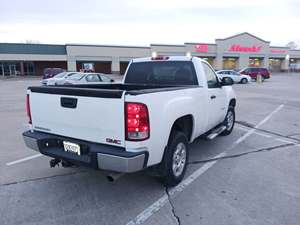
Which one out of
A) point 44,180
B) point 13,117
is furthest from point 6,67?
point 44,180

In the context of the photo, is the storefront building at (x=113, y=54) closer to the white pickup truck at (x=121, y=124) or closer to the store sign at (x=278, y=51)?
the store sign at (x=278, y=51)

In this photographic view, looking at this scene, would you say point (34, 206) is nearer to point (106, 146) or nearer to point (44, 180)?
point (44, 180)

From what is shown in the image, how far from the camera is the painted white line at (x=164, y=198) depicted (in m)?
3.07

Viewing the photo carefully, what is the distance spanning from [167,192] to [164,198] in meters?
0.17

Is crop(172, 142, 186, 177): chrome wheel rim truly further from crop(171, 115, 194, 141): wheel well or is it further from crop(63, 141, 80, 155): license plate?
crop(63, 141, 80, 155): license plate

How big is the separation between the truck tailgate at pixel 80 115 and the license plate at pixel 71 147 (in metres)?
0.11

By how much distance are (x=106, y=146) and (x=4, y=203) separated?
1682mm

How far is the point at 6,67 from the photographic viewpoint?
48000mm

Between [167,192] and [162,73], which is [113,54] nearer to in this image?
[162,73]

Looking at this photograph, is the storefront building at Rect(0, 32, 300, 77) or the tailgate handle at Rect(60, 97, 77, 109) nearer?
the tailgate handle at Rect(60, 97, 77, 109)

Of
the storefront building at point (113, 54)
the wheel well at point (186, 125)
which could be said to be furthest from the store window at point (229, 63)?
the wheel well at point (186, 125)

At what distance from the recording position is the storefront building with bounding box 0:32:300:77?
4575cm

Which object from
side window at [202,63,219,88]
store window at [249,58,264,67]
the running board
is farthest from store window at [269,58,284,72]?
side window at [202,63,219,88]

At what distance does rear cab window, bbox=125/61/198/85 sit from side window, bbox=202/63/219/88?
0.42m
